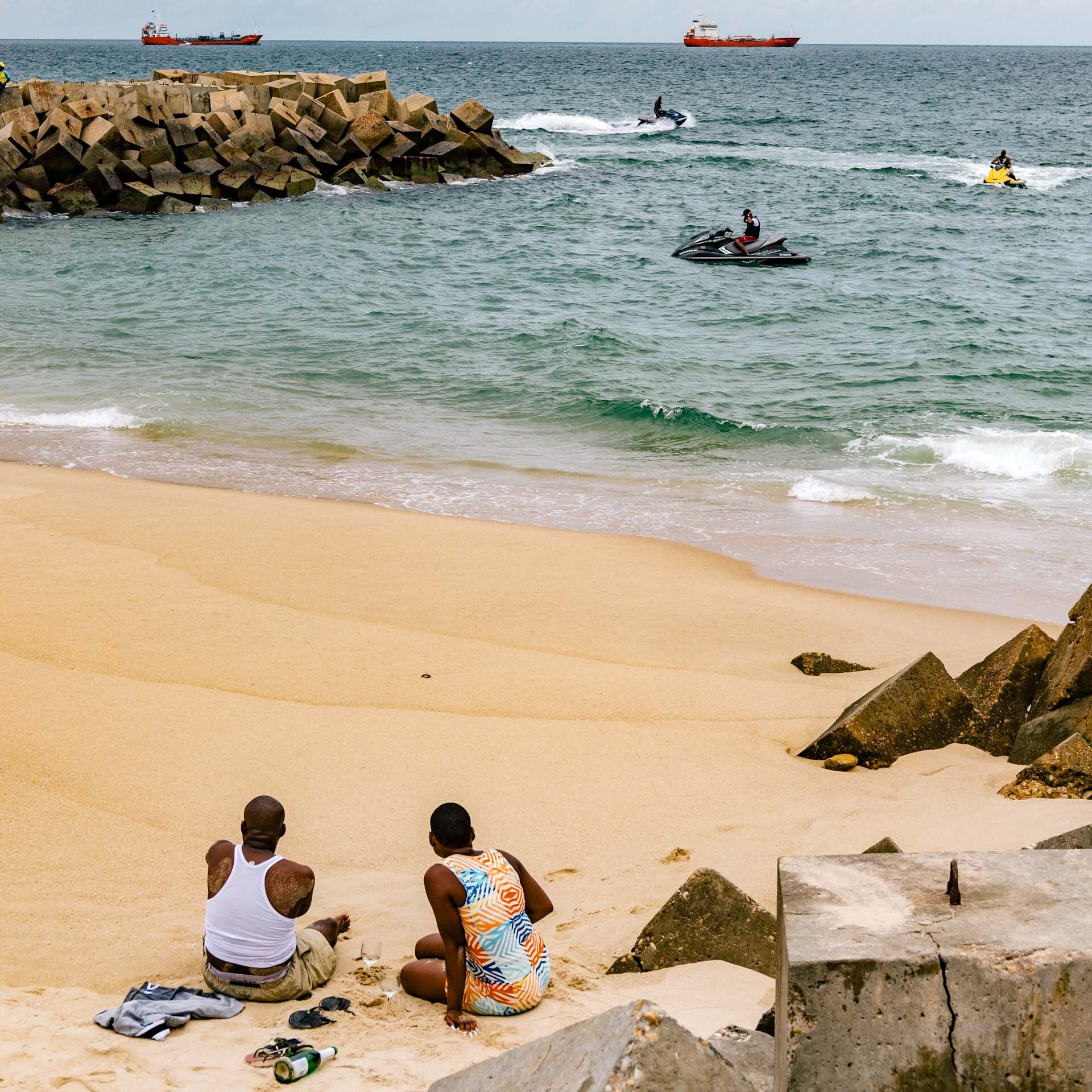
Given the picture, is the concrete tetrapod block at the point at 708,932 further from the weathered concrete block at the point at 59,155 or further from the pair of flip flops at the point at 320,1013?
the weathered concrete block at the point at 59,155

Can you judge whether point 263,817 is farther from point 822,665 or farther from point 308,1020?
point 822,665

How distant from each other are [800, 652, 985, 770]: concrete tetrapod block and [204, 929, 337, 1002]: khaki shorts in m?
3.18

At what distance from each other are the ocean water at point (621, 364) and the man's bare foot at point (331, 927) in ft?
16.7

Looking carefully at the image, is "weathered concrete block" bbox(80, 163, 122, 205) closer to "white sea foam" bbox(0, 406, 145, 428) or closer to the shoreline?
"white sea foam" bbox(0, 406, 145, 428)

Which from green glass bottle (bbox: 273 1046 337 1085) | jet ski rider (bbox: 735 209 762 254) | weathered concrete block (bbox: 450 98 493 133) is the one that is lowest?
green glass bottle (bbox: 273 1046 337 1085)

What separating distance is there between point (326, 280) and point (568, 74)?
284 feet

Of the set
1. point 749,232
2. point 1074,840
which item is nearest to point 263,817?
point 1074,840

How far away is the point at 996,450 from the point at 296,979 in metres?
12.3

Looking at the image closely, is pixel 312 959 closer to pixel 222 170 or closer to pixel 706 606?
pixel 706 606

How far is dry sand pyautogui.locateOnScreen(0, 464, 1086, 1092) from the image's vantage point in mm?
4379

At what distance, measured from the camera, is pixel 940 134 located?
56.5 metres

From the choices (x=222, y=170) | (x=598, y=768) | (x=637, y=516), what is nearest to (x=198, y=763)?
(x=598, y=768)

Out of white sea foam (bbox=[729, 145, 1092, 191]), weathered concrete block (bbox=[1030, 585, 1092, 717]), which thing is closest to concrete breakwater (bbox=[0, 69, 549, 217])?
white sea foam (bbox=[729, 145, 1092, 191])

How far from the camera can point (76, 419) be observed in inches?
604
